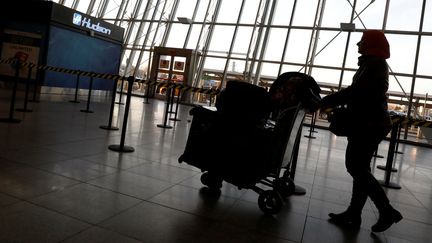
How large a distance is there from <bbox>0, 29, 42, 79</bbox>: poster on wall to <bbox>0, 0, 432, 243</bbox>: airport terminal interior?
37mm

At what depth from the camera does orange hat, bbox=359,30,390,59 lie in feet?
8.46

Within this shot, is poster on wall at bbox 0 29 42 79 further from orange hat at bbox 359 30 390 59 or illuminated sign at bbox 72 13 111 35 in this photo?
orange hat at bbox 359 30 390 59

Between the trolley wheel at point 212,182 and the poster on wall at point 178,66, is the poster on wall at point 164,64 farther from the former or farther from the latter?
the trolley wheel at point 212,182

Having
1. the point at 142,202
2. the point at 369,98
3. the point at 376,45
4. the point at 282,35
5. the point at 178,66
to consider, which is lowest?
the point at 142,202

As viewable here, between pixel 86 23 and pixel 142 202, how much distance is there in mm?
9909

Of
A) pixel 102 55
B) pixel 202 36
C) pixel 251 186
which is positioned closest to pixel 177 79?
pixel 202 36

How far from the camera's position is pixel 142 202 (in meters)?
2.55

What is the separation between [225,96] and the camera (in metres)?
2.65

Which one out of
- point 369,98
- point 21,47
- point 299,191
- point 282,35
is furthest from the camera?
point 282,35

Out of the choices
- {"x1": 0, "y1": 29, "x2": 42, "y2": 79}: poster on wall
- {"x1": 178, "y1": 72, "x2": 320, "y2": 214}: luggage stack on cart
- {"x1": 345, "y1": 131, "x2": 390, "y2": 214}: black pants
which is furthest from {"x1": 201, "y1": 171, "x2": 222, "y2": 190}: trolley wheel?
{"x1": 0, "y1": 29, "x2": 42, "y2": 79}: poster on wall

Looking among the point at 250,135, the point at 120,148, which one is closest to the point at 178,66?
the point at 120,148

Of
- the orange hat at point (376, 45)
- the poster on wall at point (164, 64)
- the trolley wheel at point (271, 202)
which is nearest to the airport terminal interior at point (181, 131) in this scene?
the trolley wheel at point (271, 202)

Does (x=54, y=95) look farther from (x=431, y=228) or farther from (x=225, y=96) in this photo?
(x=431, y=228)

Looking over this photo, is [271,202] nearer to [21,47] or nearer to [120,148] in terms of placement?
[120,148]
